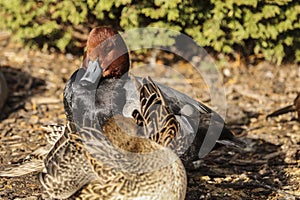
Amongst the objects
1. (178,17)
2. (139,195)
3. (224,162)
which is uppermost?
(178,17)

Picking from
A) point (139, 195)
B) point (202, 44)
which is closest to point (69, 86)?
point (139, 195)

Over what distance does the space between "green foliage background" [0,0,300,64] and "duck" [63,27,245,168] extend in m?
1.50

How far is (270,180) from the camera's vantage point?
5660mm

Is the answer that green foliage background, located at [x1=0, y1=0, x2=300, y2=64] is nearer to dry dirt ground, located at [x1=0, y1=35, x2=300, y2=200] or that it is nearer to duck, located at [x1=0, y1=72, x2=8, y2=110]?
dry dirt ground, located at [x1=0, y1=35, x2=300, y2=200]

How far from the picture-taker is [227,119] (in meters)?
7.13

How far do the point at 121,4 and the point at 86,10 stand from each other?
0.42 m

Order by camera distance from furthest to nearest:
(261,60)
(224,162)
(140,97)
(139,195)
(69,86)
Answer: (261,60) < (224,162) < (69,86) < (140,97) < (139,195)

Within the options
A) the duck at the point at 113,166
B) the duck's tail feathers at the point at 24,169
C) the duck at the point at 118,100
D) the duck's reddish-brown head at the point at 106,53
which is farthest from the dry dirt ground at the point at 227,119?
the duck's reddish-brown head at the point at 106,53

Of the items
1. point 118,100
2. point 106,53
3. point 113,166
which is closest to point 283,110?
point 106,53

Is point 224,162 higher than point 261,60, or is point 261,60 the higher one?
point 261,60

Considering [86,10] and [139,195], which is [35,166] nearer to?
[139,195]

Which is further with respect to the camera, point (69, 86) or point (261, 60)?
point (261, 60)

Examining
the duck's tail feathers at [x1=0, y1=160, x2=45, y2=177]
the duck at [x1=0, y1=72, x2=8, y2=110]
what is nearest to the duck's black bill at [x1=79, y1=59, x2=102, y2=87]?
the duck's tail feathers at [x1=0, y1=160, x2=45, y2=177]

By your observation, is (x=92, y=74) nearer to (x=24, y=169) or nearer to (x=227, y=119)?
(x=24, y=169)
